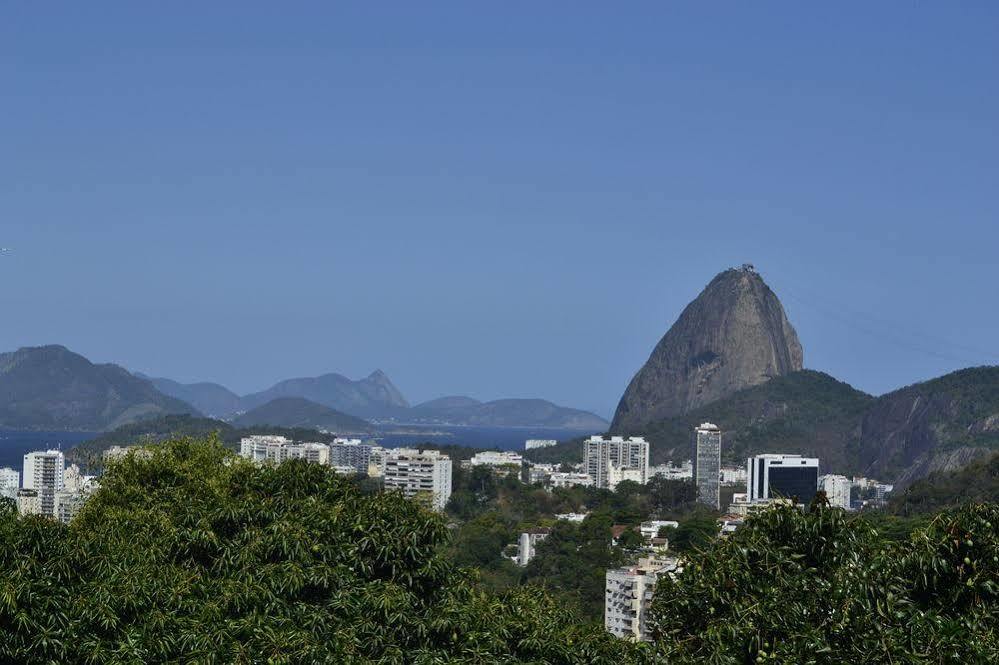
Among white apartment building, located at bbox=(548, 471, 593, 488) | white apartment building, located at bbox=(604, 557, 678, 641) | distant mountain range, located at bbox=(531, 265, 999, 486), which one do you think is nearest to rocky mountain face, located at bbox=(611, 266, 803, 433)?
distant mountain range, located at bbox=(531, 265, 999, 486)

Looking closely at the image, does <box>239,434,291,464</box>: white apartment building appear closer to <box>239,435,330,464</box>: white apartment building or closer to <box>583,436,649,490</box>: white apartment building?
<box>239,435,330,464</box>: white apartment building

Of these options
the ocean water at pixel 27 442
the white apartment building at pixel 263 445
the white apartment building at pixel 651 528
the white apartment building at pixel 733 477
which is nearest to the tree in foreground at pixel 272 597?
the white apartment building at pixel 651 528

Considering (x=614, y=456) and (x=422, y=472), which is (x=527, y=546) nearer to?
(x=422, y=472)

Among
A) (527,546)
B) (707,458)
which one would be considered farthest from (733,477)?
(527,546)

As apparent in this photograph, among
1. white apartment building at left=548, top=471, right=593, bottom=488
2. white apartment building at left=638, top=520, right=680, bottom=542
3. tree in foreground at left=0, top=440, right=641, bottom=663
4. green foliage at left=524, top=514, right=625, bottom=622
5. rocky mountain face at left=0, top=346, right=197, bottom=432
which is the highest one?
rocky mountain face at left=0, top=346, right=197, bottom=432

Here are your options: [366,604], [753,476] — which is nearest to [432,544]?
[366,604]

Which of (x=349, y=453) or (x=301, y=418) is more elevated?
(x=301, y=418)
